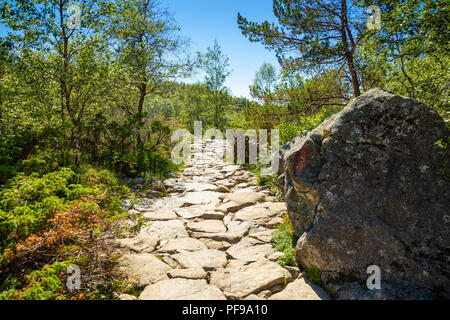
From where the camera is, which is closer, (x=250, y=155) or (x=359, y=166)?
(x=359, y=166)

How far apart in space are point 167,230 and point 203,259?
1.41 meters

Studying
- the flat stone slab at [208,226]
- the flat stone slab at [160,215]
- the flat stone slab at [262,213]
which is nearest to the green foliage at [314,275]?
the flat stone slab at [262,213]

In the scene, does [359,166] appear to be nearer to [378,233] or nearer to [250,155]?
[378,233]

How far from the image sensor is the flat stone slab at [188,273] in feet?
11.0

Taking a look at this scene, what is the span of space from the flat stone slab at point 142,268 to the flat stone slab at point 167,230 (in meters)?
0.94

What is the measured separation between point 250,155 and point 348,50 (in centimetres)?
610

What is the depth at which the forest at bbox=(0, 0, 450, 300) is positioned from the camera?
2.92 meters

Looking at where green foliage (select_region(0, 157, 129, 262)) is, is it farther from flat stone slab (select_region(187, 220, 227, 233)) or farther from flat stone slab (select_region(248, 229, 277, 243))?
flat stone slab (select_region(248, 229, 277, 243))

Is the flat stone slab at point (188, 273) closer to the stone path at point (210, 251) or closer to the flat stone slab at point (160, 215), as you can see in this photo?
the stone path at point (210, 251)

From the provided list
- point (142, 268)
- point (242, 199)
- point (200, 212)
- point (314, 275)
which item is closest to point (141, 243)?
point (142, 268)

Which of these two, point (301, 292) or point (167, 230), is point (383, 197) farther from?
point (167, 230)

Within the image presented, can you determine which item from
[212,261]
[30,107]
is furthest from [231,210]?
[30,107]
